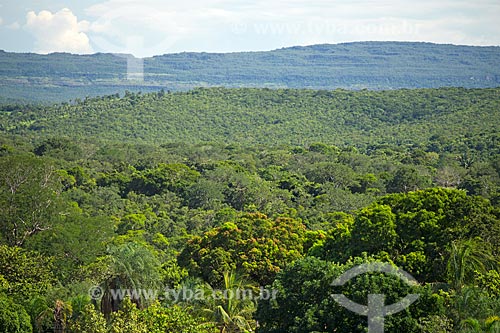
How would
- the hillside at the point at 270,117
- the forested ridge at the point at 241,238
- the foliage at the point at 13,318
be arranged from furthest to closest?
1. the hillside at the point at 270,117
2. the foliage at the point at 13,318
3. the forested ridge at the point at 241,238

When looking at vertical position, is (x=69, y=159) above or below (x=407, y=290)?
below

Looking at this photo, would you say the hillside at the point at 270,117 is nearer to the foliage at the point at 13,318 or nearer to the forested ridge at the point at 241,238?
the forested ridge at the point at 241,238

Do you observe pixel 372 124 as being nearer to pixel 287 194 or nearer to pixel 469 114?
pixel 469 114

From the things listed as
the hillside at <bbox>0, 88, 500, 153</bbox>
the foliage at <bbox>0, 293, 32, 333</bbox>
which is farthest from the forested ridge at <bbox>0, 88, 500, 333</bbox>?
the hillside at <bbox>0, 88, 500, 153</bbox>

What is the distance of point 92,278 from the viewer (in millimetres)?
26625

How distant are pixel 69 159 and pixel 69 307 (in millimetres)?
58469

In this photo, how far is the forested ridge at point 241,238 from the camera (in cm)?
2017

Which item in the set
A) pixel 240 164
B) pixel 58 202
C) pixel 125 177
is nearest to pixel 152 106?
pixel 240 164

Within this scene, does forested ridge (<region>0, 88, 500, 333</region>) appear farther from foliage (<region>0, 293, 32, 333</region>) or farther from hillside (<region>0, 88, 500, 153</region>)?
hillside (<region>0, 88, 500, 153</region>)

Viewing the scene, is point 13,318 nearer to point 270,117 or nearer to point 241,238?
point 241,238

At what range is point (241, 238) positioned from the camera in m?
30.0

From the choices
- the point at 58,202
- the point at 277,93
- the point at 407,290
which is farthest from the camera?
the point at 277,93

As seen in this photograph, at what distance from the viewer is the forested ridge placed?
20172 millimetres

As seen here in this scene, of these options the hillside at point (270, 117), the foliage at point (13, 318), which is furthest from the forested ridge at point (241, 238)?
the hillside at point (270, 117)
